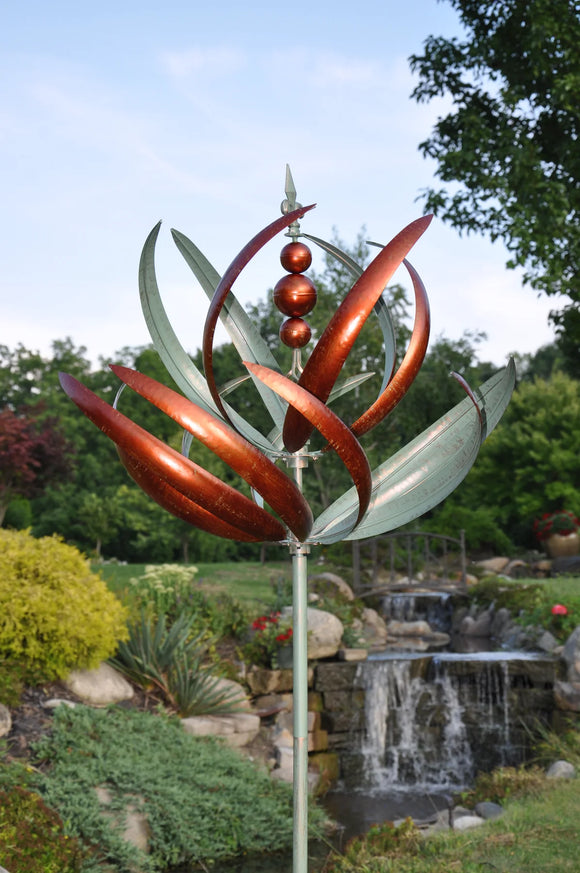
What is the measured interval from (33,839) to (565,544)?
1638 centimetres

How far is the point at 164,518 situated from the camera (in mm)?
21984

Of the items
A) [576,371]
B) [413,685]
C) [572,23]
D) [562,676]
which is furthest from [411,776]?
[576,371]

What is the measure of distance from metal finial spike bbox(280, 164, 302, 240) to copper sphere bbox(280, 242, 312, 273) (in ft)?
0.20

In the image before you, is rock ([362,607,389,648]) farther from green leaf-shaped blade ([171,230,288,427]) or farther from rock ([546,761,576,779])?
green leaf-shaped blade ([171,230,288,427])

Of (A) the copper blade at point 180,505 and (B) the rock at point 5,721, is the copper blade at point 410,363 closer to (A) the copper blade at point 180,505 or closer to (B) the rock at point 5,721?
(A) the copper blade at point 180,505

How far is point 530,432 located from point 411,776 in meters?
14.3

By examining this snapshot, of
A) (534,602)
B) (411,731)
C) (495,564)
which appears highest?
(495,564)

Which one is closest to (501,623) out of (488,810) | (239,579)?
(239,579)

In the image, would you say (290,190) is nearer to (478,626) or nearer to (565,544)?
(478,626)

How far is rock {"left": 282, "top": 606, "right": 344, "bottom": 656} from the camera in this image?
32.5 feet

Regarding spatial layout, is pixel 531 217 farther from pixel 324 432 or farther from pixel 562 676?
pixel 324 432

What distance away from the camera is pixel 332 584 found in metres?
13.6

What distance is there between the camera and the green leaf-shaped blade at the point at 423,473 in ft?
8.77

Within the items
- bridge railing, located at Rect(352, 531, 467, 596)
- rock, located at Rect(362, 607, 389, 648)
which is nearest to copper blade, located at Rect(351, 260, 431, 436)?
rock, located at Rect(362, 607, 389, 648)
